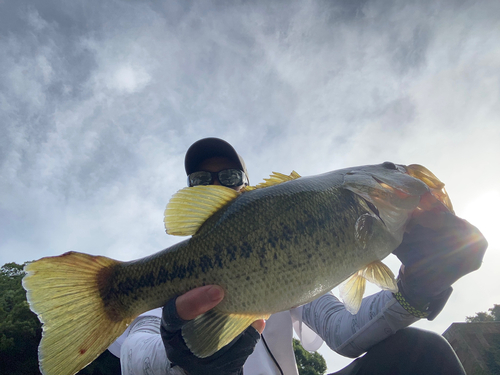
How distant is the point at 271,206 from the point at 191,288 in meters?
0.74

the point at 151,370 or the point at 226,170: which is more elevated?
the point at 226,170

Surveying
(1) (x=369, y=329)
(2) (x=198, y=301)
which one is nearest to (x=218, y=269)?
(2) (x=198, y=301)

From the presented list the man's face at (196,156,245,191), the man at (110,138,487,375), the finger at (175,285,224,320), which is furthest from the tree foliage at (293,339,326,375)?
the finger at (175,285,224,320)

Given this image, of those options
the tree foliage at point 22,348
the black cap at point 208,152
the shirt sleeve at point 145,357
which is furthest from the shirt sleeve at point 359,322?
the tree foliage at point 22,348

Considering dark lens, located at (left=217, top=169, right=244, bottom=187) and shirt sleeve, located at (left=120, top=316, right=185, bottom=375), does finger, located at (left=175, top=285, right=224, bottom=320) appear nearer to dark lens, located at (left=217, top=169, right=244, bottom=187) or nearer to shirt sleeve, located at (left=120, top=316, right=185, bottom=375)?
shirt sleeve, located at (left=120, top=316, right=185, bottom=375)

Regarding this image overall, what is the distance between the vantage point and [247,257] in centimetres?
162

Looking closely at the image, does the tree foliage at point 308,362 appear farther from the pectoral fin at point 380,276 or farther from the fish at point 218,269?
the fish at point 218,269

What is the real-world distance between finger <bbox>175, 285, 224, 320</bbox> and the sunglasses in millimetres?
2646

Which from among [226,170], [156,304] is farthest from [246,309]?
[226,170]

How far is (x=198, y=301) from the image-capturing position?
1.52 m

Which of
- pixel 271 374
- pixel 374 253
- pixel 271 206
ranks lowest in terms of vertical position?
pixel 271 374

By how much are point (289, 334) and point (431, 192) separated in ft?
8.56

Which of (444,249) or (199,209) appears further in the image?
(444,249)

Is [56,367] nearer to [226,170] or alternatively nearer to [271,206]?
[271,206]
